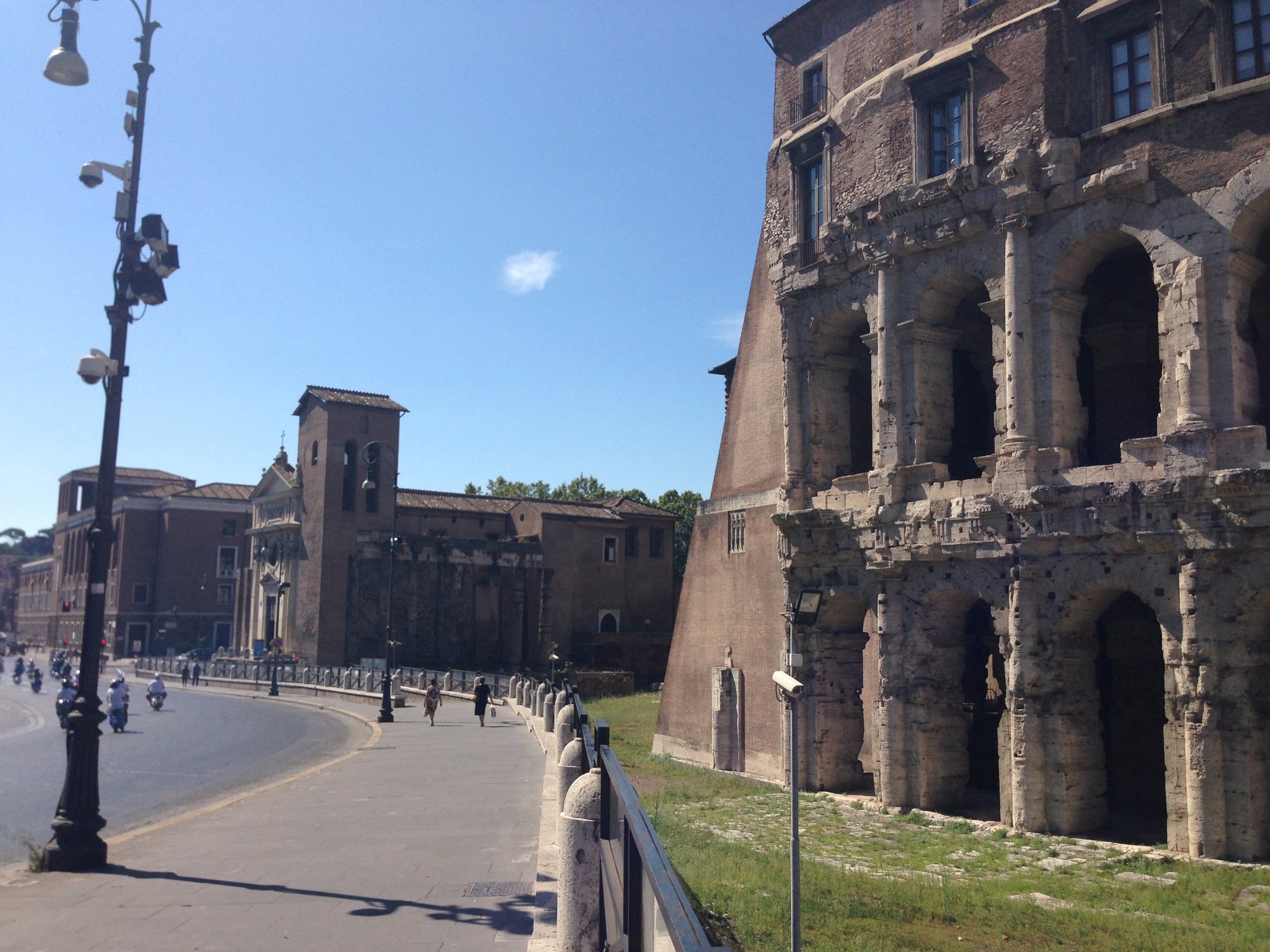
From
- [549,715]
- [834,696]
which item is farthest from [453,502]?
[834,696]

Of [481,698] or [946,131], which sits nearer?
[946,131]

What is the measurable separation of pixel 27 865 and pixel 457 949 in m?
5.76

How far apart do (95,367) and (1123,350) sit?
17126mm

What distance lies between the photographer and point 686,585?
2736 centimetres

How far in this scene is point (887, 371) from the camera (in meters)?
19.4

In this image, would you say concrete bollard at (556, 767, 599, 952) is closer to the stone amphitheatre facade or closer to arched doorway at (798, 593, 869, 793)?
the stone amphitheatre facade

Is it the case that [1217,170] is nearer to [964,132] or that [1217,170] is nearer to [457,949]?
[964,132]

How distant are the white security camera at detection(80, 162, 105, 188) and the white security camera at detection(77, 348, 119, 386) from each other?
1.81 metres

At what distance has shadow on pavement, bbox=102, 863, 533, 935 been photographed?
A: 7.80 m

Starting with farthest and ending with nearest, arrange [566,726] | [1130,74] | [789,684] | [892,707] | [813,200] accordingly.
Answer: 1. [813,200]
2. [892,707]
3. [1130,74]
4. [566,726]
5. [789,684]

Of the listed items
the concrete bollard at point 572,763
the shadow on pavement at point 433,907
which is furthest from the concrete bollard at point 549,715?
the concrete bollard at point 572,763

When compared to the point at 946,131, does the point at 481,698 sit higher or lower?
lower

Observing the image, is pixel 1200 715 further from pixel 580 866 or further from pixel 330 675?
pixel 330 675

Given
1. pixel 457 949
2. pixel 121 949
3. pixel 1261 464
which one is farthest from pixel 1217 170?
pixel 121 949
